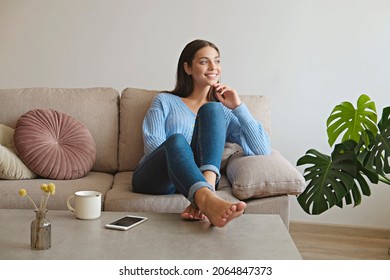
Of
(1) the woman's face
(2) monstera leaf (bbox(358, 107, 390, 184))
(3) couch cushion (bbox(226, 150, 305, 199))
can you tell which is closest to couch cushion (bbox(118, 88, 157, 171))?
(1) the woman's face

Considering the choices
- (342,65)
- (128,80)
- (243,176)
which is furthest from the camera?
(128,80)

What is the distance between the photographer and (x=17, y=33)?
3383 millimetres

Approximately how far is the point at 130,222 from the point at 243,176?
25.4 inches

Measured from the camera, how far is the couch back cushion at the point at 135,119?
2689 millimetres

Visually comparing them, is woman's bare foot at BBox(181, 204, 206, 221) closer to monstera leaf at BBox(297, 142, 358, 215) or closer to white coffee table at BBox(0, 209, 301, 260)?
white coffee table at BBox(0, 209, 301, 260)

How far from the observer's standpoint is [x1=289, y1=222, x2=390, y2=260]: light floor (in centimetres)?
275

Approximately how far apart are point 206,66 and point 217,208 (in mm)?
1058

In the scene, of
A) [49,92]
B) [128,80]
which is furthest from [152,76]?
[49,92]

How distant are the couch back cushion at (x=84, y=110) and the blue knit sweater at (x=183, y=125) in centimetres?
31

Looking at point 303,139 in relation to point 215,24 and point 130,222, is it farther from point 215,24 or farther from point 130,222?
point 130,222

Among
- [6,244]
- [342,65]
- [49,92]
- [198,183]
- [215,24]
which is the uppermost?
[215,24]

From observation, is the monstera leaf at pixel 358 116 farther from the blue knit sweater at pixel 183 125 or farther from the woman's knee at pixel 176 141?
the woman's knee at pixel 176 141

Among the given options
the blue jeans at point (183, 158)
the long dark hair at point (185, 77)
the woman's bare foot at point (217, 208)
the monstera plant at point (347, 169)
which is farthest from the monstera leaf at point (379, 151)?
the woman's bare foot at point (217, 208)

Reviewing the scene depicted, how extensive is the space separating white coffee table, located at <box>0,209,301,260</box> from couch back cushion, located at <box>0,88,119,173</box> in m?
0.89
